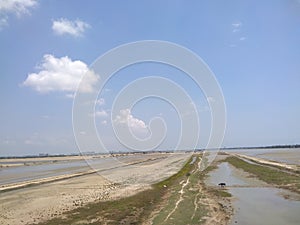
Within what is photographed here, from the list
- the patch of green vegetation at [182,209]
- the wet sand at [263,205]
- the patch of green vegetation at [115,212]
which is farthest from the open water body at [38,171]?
the wet sand at [263,205]

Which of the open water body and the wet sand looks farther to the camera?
the open water body

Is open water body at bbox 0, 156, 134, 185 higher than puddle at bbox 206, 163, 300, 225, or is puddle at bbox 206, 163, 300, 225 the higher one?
open water body at bbox 0, 156, 134, 185

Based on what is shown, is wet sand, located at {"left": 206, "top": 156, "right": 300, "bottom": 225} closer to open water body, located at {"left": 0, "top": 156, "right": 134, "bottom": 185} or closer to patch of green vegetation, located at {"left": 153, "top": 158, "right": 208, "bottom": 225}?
patch of green vegetation, located at {"left": 153, "top": 158, "right": 208, "bottom": 225}

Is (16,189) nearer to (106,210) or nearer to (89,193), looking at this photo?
(89,193)

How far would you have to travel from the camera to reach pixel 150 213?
19.4m

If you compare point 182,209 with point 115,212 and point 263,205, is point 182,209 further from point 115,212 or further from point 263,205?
point 263,205

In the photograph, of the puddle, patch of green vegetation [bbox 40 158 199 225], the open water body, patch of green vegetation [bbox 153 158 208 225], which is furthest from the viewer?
the open water body

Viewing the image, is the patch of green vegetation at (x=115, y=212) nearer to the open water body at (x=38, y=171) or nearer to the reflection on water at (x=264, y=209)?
the reflection on water at (x=264, y=209)

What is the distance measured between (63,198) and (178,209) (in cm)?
1136

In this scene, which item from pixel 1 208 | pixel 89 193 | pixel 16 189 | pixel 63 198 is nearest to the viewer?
pixel 1 208

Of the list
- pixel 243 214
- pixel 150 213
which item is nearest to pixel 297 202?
pixel 243 214

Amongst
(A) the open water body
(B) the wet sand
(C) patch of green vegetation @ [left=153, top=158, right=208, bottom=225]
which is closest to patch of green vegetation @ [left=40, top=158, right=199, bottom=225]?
(C) patch of green vegetation @ [left=153, top=158, right=208, bottom=225]

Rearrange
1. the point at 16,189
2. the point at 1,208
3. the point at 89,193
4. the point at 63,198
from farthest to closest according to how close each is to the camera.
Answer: the point at 16,189 → the point at 89,193 → the point at 63,198 → the point at 1,208

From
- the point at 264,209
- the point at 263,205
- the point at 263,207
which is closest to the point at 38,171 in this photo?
the point at 263,205
